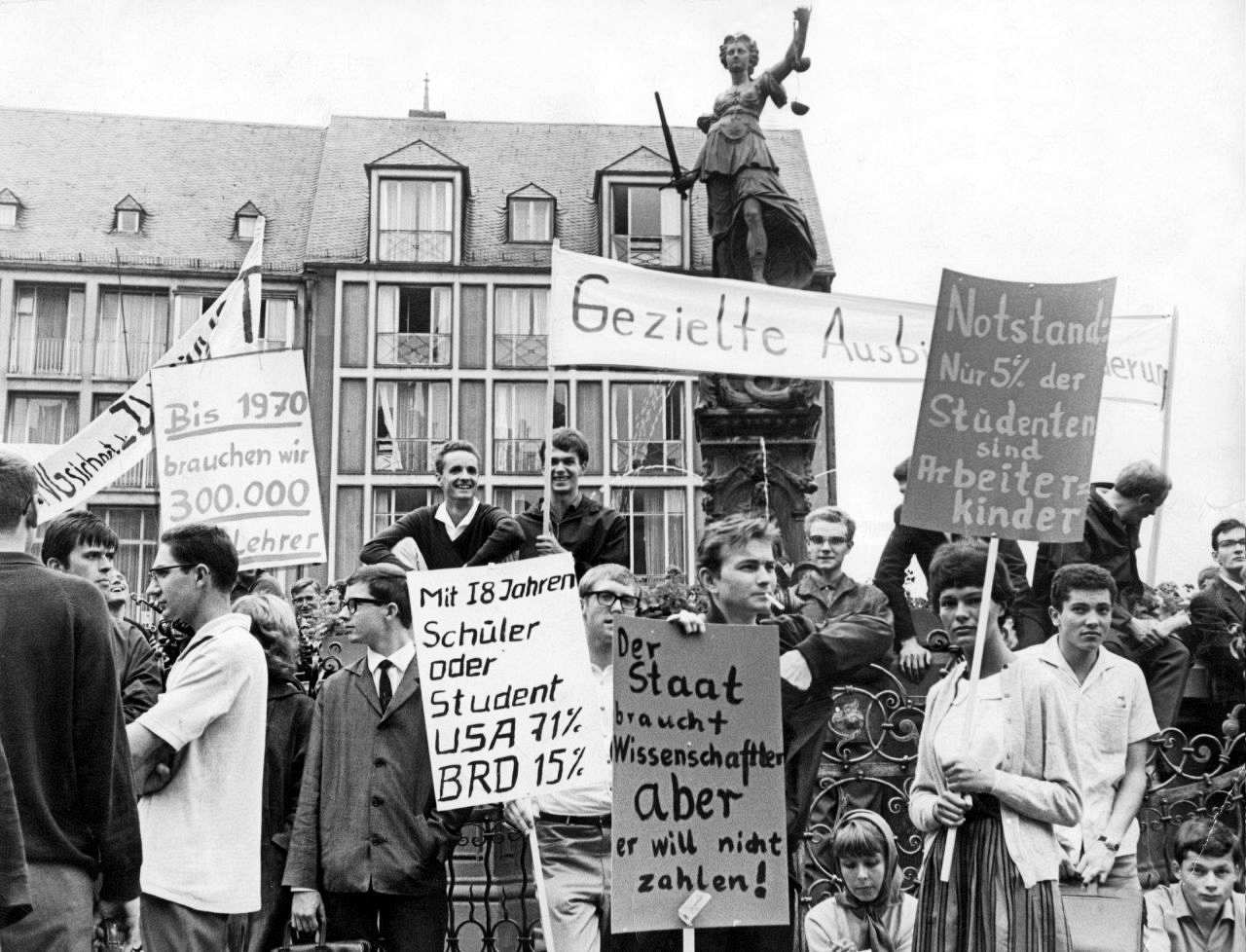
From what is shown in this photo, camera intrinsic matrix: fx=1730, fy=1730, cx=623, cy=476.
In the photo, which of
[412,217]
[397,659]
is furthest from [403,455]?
[397,659]

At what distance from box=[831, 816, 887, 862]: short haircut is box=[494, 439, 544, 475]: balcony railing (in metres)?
27.0

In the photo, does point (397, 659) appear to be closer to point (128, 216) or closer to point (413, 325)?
point (413, 325)

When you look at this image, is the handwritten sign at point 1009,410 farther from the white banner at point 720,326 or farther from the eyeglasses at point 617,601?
the white banner at point 720,326

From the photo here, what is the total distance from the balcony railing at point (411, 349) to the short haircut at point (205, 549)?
2779 cm

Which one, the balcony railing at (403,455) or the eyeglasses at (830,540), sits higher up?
the balcony railing at (403,455)

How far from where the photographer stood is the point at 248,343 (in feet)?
35.6

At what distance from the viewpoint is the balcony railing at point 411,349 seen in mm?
32938

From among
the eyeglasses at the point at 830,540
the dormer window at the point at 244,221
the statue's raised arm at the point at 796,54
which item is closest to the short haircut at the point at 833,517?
the eyeglasses at the point at 830,540

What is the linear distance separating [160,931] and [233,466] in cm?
408

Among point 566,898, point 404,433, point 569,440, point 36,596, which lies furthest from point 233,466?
point 404,433

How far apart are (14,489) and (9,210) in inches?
1196

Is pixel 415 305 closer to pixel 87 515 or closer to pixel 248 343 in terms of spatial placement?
pixel 248 343

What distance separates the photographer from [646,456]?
108 feet

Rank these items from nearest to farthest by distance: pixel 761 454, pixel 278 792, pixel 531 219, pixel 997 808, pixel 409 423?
pixel 997 808, pixel 278 792, pixel 761 454, pixel 409 423, pixel 531 219
